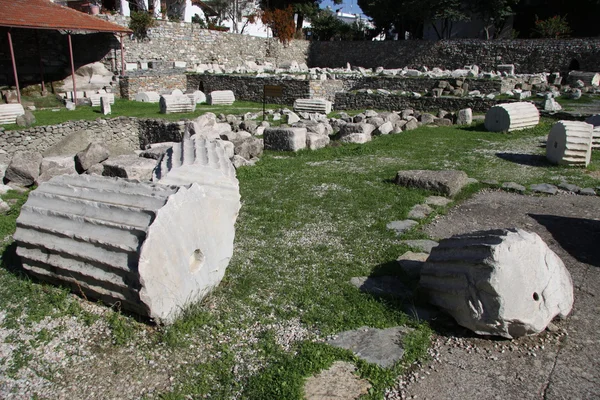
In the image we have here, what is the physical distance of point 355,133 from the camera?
1204 centimetres

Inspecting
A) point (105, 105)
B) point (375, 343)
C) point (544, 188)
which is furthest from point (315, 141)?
point (105, 105)

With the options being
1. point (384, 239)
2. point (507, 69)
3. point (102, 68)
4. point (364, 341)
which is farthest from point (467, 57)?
point (364, 341)

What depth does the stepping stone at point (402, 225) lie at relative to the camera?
6027mm

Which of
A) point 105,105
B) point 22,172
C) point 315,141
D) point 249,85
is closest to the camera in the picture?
point 22,172

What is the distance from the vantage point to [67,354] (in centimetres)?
355

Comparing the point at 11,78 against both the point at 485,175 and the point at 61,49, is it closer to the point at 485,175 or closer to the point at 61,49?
the point at 61,49

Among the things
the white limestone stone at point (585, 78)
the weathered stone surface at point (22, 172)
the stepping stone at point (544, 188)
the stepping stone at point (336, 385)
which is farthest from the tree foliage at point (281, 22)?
the stepping stone at point (336, 385)

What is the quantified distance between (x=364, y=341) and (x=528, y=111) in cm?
1149

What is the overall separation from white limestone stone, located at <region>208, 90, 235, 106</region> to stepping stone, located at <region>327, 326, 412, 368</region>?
17506 millimetres

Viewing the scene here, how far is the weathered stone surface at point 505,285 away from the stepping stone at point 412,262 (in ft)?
2.50

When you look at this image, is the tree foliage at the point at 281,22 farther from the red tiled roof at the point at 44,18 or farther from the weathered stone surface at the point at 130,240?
the weathered stone surface at the point at 130,240

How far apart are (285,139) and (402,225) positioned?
5293mm

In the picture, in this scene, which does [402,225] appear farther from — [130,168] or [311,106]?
[311,106]

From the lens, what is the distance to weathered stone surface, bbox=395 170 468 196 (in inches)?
292
